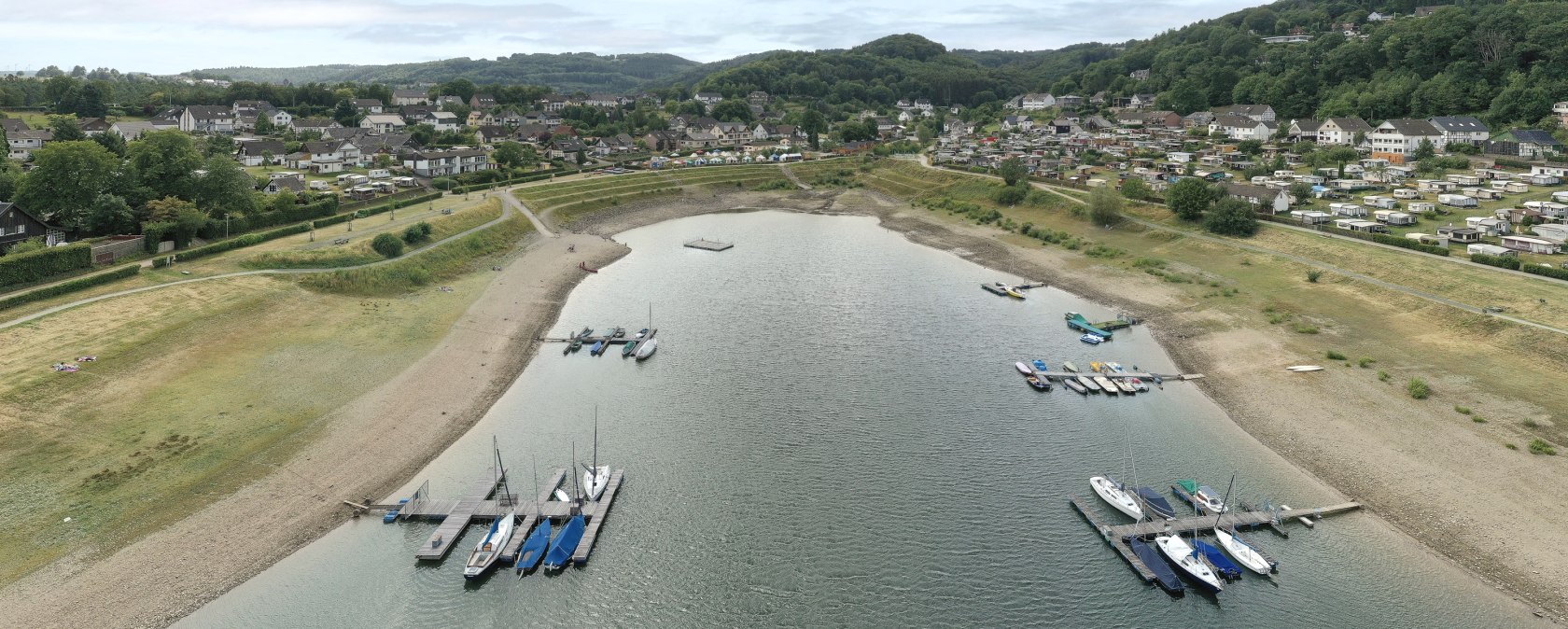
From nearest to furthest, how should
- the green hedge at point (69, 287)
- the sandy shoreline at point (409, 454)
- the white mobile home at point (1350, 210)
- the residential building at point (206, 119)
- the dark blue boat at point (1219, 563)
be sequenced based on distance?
the sandy shoreline at point (409, 454)
the dark blue boat at point (1219, 563)
the green hedge at point (69, 287)
the white mobile home at point (1350, 210)
the residential building at point (206, 119)

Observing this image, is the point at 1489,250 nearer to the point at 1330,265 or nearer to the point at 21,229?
the point at 1330,265

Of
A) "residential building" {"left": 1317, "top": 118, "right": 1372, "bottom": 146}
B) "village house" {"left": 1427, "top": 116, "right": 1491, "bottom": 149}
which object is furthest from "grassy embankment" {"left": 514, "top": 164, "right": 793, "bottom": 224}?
"village house" {"left": 1427, "top": 116, "right": 1491, "bottom": 149}

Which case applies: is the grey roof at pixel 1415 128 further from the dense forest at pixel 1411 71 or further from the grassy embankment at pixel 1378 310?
the grassy embankment at pixel 1378 310

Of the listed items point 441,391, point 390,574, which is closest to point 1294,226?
point 441,391

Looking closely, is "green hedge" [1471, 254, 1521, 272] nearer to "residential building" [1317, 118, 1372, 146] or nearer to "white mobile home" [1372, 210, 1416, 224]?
"white mobile home" [1372, 210, 1416, 224]

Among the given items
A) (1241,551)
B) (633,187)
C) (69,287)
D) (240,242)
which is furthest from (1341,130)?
(69,287)

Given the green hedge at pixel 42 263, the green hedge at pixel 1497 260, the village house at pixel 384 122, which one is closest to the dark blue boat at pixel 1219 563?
the green hedge at pixel 1497 260

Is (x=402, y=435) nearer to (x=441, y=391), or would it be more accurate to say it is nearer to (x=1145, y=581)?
(x=441, y=391)
